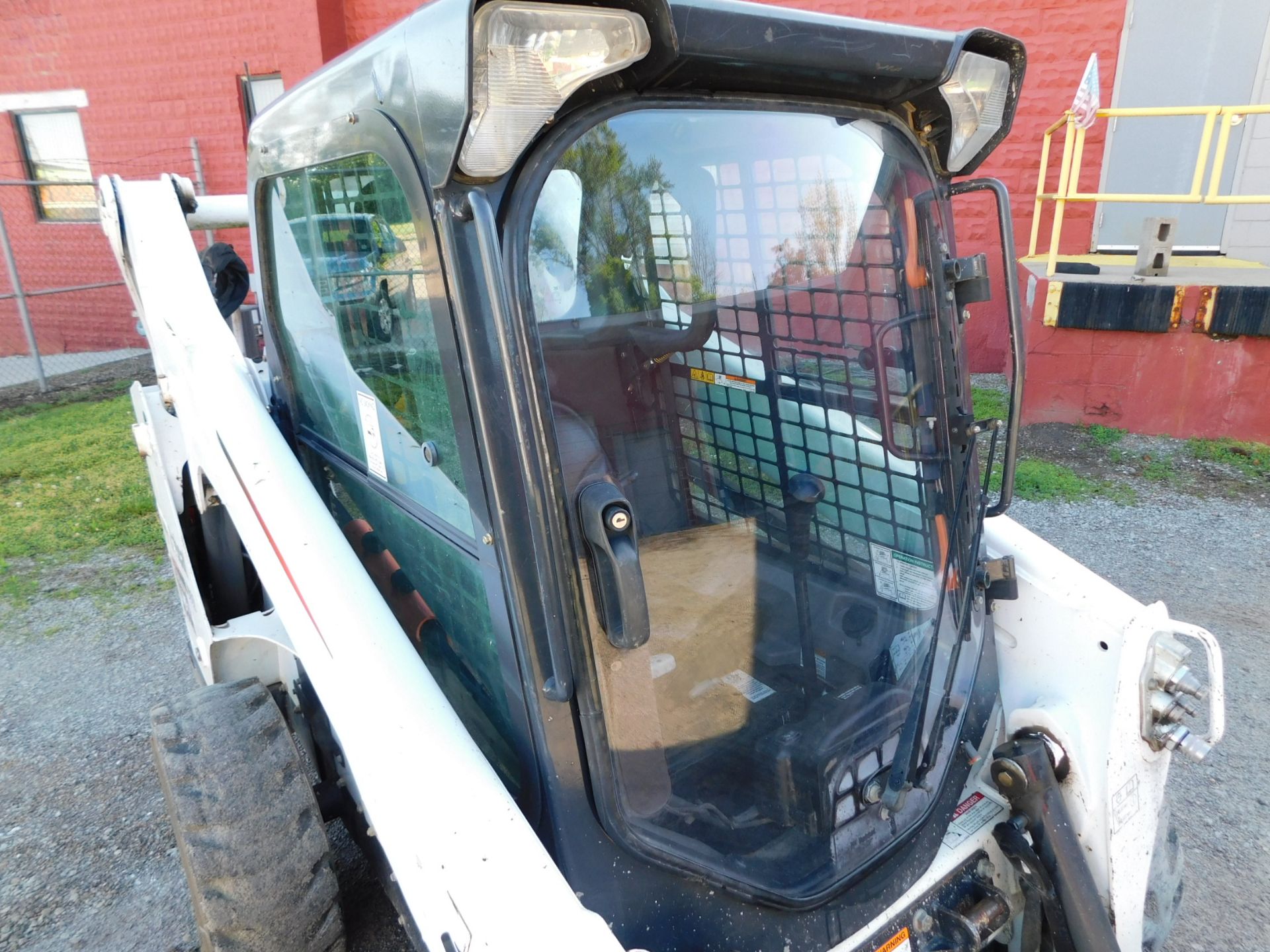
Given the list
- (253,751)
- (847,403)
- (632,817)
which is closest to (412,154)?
(847,403)

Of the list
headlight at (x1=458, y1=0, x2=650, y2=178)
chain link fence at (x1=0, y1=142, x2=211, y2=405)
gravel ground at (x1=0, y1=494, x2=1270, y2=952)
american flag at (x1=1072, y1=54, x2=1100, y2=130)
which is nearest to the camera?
headlight at (x1=458, y1=0, x2=650, y2=178)

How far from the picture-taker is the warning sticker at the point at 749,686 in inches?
65.2

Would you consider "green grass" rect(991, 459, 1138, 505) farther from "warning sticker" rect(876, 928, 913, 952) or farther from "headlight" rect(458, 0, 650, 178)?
"headlight" rect(458, 0, 650, 178)

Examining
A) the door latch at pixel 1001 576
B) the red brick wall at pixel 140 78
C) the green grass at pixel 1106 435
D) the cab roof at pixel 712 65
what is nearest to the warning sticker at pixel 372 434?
the cab roof at pixel 712 65

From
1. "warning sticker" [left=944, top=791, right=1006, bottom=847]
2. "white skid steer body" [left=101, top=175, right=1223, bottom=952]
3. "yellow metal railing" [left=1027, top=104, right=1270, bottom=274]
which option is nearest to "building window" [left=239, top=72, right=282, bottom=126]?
"yellow metal railing" [left=1027, top=104, right=1270, bottom=274]

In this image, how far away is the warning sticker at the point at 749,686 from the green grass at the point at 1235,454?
5.36m

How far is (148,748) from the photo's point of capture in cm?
351

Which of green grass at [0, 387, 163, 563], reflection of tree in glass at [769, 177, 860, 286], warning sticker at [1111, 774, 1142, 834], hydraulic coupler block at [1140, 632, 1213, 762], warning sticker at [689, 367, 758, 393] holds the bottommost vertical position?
green grass at [0, 387, 163, 563]

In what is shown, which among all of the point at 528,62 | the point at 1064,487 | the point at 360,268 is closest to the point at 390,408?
the point at 360,268

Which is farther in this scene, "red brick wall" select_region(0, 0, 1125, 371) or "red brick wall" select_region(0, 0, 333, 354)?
"red brick wall" select_region(0, 0, 333, 354)

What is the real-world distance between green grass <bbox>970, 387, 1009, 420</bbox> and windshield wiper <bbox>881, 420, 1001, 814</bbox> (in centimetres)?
451

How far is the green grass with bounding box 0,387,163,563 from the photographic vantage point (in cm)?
561

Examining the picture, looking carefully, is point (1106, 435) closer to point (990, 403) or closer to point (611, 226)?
point (990, 403)

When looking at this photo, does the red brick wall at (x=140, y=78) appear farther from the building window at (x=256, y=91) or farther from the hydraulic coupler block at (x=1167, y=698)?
the hydraulic coupler block at (x=1167, y=698)
